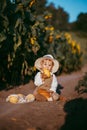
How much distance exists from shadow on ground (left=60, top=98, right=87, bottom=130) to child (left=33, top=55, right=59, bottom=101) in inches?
28.1

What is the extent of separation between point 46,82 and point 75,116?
208 centimetres

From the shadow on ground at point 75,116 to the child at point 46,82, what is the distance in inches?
28.1

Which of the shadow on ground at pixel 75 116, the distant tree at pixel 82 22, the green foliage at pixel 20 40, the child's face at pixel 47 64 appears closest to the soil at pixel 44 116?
the shadow on ground at pixel 75 116

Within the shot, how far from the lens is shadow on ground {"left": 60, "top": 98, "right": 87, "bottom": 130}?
5.21 meters

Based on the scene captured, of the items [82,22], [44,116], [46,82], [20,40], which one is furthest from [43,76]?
[82,22]

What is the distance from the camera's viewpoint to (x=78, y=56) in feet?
57.4

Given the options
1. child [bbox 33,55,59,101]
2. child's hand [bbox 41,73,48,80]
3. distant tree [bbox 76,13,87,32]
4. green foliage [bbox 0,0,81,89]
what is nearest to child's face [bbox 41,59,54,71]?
child [bbox 33,55,59,101]

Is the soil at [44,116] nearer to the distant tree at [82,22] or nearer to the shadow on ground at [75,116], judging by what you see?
the shadow on ground at [75,116]

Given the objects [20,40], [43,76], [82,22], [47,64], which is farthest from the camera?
[82,22]

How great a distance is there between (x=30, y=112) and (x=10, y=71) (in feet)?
14.9

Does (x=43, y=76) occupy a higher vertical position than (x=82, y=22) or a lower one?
lower

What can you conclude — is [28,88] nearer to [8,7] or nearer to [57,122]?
[8,7]

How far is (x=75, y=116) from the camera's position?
18.9 feet

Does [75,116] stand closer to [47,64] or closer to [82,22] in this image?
[47,64]
